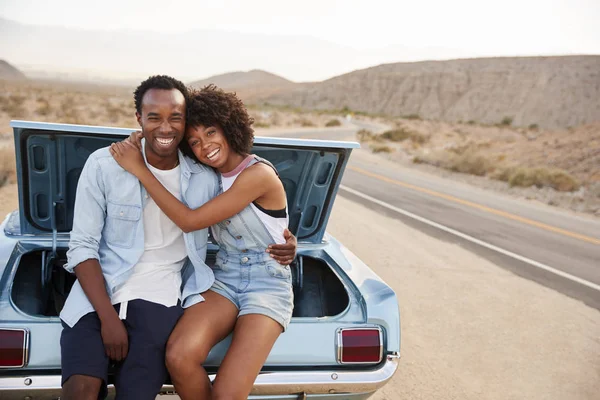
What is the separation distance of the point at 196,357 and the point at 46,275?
119 cm

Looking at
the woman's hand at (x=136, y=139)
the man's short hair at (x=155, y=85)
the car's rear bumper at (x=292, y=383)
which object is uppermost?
the man's short hair at (x=155, y=85)

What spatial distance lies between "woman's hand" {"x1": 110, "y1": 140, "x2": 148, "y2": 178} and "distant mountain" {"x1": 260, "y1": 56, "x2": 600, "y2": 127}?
7549 centimetres

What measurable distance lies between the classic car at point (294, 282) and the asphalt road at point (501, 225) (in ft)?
12.9

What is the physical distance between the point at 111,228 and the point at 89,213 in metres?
0.12

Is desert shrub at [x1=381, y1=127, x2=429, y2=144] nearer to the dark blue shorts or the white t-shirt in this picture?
the white t-shirt

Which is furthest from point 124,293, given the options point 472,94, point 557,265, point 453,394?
point 472,94

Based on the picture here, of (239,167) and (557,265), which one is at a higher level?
(239,167)

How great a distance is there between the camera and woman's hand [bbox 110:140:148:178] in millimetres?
2363

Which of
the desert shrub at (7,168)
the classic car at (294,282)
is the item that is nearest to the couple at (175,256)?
the classic car at (294,282)

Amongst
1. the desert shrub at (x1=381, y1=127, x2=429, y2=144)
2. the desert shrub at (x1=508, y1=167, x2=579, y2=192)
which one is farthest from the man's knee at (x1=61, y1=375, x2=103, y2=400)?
the desert shrub at (x1=381, y1=127, x2=429, y2=144)

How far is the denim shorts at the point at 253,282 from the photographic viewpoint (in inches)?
94.7

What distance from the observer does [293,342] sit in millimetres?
2355

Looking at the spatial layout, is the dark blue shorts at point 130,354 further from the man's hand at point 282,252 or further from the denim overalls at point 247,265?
the man's hand at point 282,252

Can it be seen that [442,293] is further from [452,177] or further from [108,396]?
[452,177]
